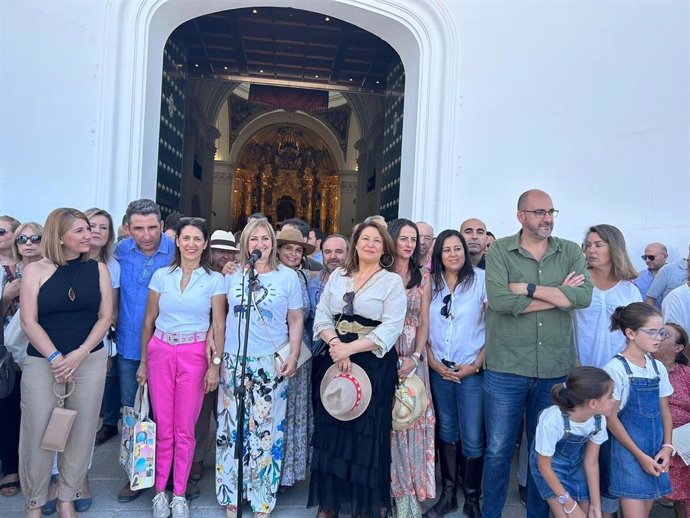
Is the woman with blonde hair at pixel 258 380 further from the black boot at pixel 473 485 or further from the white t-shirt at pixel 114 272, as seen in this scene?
the black boot at pixel 473 485

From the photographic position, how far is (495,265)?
2924 millimetres

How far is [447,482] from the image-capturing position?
3.22m

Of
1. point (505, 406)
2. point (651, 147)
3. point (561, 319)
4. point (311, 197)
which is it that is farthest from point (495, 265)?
point (311, 197)

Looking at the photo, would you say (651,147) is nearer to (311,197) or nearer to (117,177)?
(117,177)

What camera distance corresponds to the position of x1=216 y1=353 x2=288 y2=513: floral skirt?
304 centimetres

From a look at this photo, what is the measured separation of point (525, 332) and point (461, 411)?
69 cm

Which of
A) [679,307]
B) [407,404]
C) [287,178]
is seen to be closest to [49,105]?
[407,404]

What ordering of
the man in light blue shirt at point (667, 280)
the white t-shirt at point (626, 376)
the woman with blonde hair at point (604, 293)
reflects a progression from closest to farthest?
the white t-shirt at point (626, 376), the woman with blonde hair at point (604, 293), the man in light blue shirt at point (667, 280)

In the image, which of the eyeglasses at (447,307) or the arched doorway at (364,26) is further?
the arched doorway at (364,26)

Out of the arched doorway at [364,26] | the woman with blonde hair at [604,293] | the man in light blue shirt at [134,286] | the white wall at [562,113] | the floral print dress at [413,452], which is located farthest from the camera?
the white wall at [562,113]

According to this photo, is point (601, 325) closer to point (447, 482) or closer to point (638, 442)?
point (638, 442)

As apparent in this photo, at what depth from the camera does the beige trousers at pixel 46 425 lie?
9.00ft

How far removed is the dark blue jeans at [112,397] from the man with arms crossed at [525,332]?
2.95m

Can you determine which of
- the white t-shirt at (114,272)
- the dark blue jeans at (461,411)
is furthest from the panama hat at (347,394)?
the white t-shirt at (114,272)
